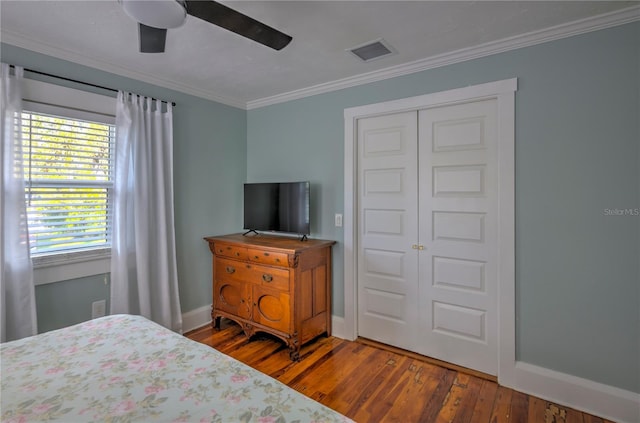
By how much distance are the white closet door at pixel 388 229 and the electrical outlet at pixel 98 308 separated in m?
2.21

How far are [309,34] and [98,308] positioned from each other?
8.86 ft

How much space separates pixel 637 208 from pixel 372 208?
5.72ft

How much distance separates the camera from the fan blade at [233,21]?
1363 mm

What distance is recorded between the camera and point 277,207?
128 inches

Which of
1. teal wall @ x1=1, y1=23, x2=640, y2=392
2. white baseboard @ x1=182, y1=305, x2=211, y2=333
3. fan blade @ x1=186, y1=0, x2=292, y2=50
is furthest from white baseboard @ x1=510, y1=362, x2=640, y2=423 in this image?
white baseboard @ x1=182, y1=305, x2=211, y2=333

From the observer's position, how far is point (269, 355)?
2.78 m

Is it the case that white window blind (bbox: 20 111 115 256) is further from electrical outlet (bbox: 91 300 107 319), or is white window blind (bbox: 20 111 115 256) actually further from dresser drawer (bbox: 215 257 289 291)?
dresser drawer (bbox: 215 257 289 291)

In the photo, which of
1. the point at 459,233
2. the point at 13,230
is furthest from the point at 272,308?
the point at 13,230

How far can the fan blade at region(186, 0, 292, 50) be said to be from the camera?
136 centimetres

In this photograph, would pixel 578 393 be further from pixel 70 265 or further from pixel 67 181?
pixel 67 181

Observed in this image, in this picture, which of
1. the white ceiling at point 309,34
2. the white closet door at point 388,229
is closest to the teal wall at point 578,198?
the white ceiling at point 309,34

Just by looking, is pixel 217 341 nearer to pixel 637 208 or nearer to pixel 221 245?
pixel 221 245

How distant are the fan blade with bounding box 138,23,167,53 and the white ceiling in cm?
38

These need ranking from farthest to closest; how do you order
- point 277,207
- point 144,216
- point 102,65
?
1. point 277,207
2. point 144,216
3. point 102,65
